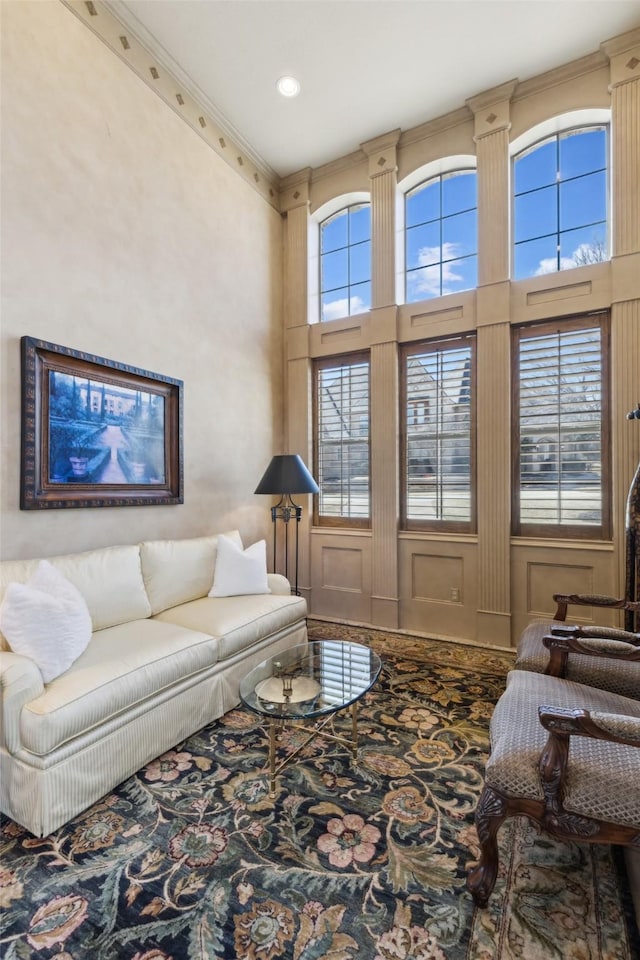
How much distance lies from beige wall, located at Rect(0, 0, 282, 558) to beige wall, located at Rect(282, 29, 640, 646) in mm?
629

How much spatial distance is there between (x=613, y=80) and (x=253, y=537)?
460 centimetres

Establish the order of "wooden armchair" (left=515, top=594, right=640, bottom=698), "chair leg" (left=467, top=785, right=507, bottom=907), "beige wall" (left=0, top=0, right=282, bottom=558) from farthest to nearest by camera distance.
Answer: "beige wall" (left=0, top=0, right=282, bottom=558)
"wooden armchair" (left=515, top=594, right=640, bottom=698)
"chair leg" (left=467, top=785, right=507, bottom=907)

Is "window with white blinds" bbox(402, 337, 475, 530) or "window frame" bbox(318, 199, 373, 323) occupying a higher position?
"window frame" bbox(318, 199, 373, 323)

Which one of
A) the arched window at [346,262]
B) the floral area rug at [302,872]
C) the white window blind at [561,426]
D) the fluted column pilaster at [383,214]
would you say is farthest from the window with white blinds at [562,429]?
the floral area rug at [302,872]

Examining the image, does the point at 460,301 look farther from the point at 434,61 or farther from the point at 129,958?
the point at 129,958

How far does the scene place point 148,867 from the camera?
1545mm

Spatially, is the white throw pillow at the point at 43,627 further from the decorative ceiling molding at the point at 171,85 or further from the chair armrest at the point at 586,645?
the decorative ceiling molding at the point at 171,85

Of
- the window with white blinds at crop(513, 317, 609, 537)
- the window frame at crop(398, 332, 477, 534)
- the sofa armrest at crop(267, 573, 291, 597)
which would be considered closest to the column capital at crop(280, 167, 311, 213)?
the window frame at crop(398, 332, 477, 534)

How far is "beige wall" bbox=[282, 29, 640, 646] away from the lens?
327 cm

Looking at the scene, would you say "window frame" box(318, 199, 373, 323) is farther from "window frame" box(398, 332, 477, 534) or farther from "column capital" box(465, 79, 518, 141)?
"column capital" box(465, 79, 518, 141)

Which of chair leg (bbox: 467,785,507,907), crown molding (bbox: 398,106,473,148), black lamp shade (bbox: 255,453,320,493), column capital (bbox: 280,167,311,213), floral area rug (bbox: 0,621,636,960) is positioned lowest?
floral area rug (bbox: 0,621,636,960)

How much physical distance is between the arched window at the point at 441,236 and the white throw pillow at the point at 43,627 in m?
3.72

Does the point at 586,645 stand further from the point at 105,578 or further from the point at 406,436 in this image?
the point at 406,436

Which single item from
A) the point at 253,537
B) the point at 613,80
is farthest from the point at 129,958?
the point at 613,80
